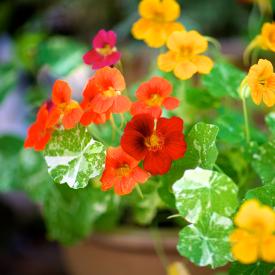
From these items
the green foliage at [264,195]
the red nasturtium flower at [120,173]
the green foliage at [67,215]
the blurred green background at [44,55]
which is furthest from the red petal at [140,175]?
the blurred green background at [44,55]

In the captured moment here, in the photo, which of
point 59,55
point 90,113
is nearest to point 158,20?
point 90,113

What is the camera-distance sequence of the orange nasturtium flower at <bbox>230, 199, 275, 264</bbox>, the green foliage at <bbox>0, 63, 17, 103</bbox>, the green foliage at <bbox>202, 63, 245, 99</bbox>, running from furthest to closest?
the green foliage at <bbox>0, 63, 17, 103</bbox> < the green foliage at <bbox>202, 63, 245, 99</bbox> < the orange nasturtium flower at <bbox>230, 199, 275, 264</bbox>

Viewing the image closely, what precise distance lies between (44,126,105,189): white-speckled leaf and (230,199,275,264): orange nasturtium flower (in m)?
0.17

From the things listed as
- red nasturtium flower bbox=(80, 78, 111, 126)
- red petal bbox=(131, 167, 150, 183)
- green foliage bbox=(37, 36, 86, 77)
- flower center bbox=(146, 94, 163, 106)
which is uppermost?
red nasturtium flower bbox=(80, 78, 111, 126)

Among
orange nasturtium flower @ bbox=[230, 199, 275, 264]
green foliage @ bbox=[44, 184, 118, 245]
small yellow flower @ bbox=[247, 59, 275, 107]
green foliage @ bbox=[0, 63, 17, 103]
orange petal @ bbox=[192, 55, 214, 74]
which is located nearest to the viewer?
orange nasturtium flower @ bbox=[230, 199, 275, 264]

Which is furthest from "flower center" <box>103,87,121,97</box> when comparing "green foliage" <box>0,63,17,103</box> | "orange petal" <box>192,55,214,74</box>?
"green foliage" <box>0,63,17,103</box>

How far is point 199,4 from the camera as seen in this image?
1754 mm

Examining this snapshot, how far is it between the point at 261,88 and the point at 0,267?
1159mm

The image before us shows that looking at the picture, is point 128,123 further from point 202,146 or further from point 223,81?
point 223,81

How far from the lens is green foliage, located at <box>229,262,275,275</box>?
0.56m

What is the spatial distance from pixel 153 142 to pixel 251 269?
0.55 feet

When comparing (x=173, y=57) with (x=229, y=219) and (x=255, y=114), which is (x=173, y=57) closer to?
(x=229, y=219)

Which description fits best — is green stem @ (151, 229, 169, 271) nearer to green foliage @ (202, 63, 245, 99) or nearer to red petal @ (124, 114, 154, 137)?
green foliage @ (202, 63, 245, 99)

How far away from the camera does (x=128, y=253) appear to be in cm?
99
